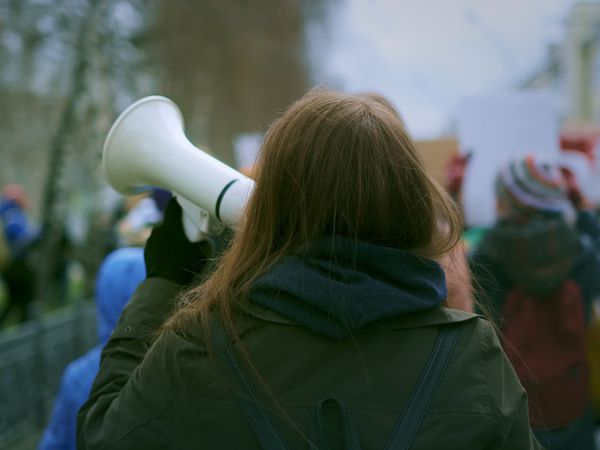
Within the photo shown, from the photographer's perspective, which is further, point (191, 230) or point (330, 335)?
point (191, 230)

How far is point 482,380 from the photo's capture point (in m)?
1.08

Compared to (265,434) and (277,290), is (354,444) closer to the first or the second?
(265,434)

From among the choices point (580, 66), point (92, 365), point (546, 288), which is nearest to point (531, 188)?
point (546, 288)

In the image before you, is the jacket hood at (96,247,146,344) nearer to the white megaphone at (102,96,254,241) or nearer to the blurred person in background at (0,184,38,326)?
the white megaphone at (102,96,254,241)

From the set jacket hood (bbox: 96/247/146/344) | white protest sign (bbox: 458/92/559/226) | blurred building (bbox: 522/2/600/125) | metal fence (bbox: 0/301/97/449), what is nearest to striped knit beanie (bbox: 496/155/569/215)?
white protest sign (bbox: 458/92/559/226)

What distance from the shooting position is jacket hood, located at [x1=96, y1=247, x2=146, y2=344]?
2.36 metres

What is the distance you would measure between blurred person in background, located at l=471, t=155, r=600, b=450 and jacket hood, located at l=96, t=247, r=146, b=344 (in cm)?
124

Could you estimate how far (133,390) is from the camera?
3.75 feet

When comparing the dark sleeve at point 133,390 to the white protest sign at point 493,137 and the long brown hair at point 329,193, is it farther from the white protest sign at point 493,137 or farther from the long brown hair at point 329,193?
the white protest sign at point 493,137

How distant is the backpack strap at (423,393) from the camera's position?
1052 millimetres

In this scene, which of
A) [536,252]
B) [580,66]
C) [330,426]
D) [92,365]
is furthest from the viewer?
[580,66]

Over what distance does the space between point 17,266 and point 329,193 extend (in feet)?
23.8

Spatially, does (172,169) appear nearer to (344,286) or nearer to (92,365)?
(344,286)

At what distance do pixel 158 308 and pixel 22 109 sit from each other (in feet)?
41.6
